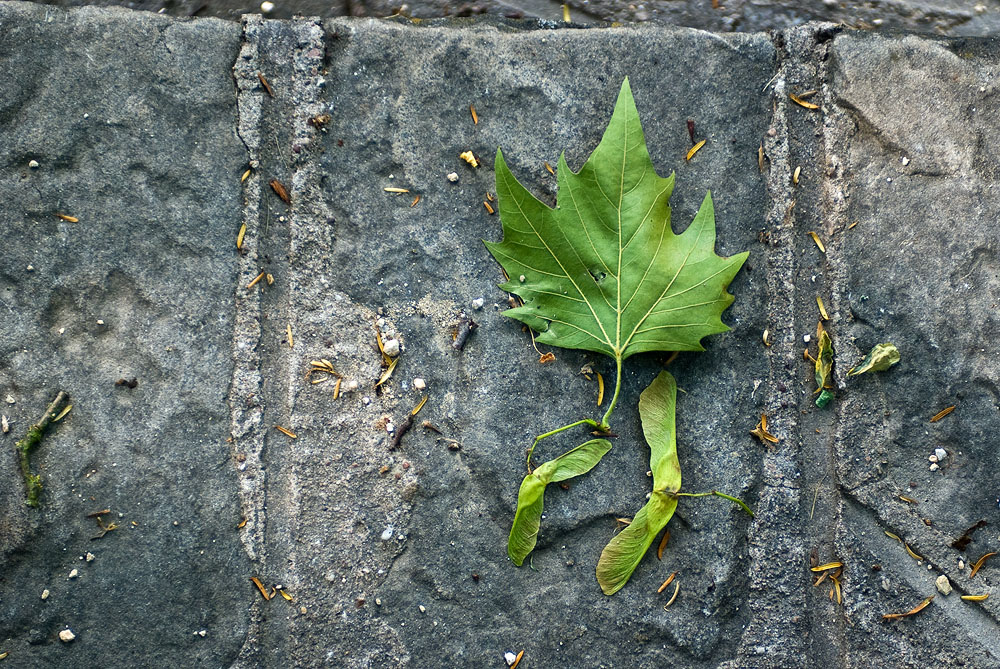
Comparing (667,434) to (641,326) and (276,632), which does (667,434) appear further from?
(276,632)

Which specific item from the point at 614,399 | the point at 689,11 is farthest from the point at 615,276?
the point at 689,11

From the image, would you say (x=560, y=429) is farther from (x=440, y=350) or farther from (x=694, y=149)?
(x=694, y=149)

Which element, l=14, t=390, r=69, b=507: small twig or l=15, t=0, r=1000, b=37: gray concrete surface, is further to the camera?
l=15, t=0, r=1000, b=37: gray concrete surface

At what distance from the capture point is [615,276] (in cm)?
152

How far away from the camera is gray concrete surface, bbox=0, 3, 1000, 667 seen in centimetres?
149

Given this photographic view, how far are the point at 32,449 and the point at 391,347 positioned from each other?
0.73 meters

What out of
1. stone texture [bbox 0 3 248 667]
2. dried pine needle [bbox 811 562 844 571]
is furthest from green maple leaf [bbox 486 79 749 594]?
stone texture [bbox 0 3 248 667]

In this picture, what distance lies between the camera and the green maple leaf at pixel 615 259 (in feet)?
4.89

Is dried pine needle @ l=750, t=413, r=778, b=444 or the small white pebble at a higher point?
the small white pebble

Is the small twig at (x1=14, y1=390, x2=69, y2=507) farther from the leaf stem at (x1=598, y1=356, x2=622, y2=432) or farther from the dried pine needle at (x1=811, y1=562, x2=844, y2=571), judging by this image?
the dried pine needle at (x1=811, y1=562, x2=844, y2=571)

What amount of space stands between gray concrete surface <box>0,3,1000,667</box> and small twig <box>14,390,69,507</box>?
21mm

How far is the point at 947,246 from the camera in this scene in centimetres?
159

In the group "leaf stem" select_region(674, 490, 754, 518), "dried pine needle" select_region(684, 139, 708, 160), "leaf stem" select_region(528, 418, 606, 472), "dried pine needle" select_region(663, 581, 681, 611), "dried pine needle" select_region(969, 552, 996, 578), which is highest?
"dried pine needle" select_region(684, 139, 708, 160)

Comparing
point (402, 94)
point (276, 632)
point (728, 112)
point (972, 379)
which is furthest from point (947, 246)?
point (276, 632)
